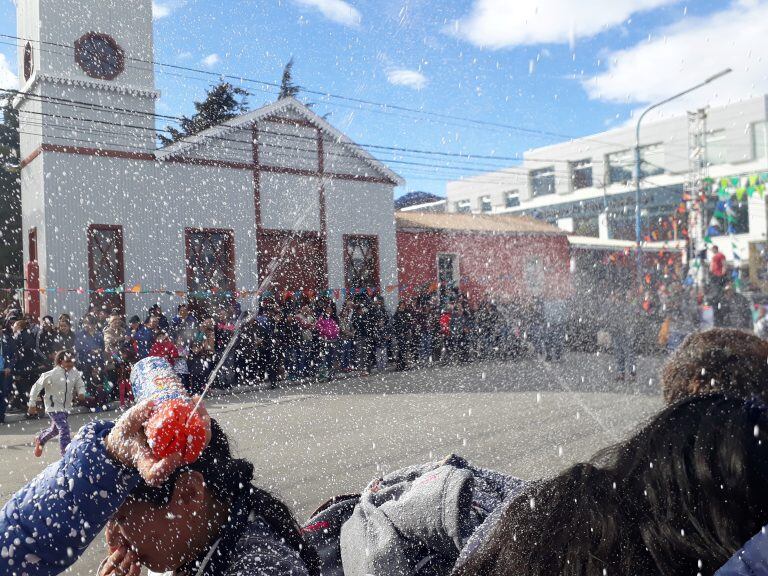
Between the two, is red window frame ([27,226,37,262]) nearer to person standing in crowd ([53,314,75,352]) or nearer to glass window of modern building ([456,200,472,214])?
person standing in crowd ([53,314,75,352])

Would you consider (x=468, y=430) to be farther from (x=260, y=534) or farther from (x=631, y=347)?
(x=260, y=534)

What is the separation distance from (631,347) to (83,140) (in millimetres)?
11195

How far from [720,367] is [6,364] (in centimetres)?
958

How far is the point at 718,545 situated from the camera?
34.5 inches

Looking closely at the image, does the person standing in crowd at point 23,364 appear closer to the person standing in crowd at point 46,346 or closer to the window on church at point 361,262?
the person standing in crowd at point 46,346

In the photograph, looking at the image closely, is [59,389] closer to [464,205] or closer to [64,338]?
[64,338]

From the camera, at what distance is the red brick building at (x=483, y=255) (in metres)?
18.8

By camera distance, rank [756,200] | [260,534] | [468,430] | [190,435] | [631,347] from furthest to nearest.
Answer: [756,200], [631,347], [468,430], [260,534], [190,435]

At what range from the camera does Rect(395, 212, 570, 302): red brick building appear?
61.7ft

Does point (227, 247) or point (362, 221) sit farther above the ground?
point (362, 221)

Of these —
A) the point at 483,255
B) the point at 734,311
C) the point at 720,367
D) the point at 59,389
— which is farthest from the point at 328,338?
the point at 720,367

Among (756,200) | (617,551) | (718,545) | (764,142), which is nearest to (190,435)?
(617,551)

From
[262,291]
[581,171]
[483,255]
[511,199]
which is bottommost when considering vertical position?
[262,291]

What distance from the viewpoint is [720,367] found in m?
2.29
